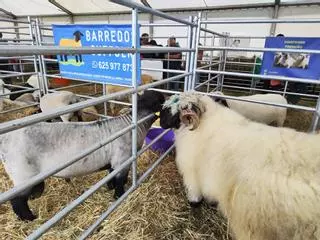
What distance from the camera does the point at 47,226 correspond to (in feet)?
4.26

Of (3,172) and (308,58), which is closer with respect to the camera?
→ (3,172)

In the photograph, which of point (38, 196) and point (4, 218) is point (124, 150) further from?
point (4, 218)

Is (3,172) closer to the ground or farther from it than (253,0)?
closer to the ground

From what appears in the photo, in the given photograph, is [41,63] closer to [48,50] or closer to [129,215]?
[129,215]

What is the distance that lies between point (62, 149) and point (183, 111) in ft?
3.20

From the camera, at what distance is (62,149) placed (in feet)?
5.90

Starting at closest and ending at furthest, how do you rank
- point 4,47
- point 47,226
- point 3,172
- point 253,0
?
point 4,47
point 47,226
point 3,172
point 253,0

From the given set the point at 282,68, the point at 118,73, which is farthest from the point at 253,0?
the point at 118,73

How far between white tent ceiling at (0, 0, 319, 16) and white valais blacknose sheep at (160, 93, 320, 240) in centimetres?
849

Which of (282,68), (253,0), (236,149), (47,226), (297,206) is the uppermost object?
(253,0)

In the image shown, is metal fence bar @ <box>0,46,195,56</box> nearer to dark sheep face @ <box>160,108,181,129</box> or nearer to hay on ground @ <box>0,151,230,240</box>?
dark sheep face @ <box>160,108,181,129</box>

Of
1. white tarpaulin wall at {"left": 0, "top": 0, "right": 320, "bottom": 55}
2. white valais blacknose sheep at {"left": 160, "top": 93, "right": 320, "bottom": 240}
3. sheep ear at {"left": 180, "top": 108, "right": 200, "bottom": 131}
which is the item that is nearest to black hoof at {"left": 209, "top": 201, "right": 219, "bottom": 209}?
white valais blacknose sheep at {"left": 160, "top": 93, "right": 320, "bottom": 240}

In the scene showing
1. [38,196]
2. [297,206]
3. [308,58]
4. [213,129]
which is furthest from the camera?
[308,58]

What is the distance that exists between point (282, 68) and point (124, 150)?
336cm
